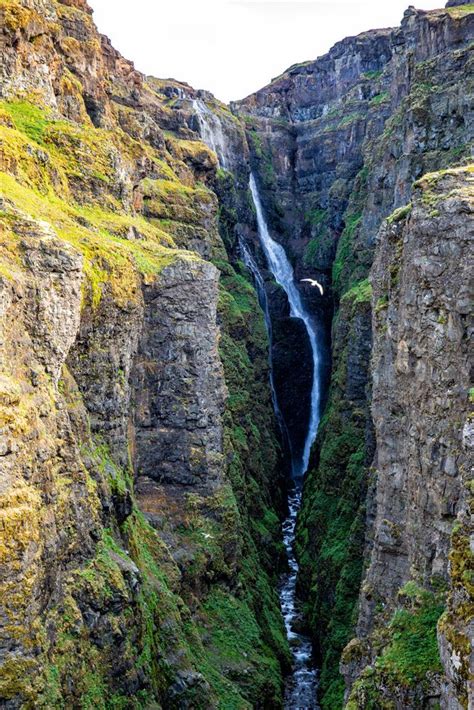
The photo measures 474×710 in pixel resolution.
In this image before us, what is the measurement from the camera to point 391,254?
2692 centimetres

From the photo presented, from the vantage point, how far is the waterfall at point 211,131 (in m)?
95.0

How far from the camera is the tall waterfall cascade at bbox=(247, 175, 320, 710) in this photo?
1757 inches

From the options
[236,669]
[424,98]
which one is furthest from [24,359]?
[424,98]

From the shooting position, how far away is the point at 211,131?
9794 centimetres

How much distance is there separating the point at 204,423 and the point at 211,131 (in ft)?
214

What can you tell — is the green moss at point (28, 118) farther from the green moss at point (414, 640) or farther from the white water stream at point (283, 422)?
the white water stream at point (283, 422)

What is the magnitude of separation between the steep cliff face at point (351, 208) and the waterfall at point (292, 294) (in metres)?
1.86

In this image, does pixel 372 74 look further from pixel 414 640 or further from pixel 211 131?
pixel 414 640

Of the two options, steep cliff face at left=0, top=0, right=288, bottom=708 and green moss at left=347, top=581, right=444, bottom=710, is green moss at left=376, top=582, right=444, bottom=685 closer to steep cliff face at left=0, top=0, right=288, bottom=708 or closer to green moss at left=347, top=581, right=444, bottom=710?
green moss at left=347, top=581, right=444, bottom=710

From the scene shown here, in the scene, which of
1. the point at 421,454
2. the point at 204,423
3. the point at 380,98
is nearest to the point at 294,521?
the point at 204,423

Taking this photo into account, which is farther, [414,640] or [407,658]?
[414,640]

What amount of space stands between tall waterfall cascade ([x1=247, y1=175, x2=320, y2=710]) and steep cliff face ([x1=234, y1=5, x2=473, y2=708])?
144 centimetres

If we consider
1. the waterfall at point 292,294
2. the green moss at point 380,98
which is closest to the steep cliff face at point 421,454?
the waterfall at point 292,294

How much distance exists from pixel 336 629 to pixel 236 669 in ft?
24.7
